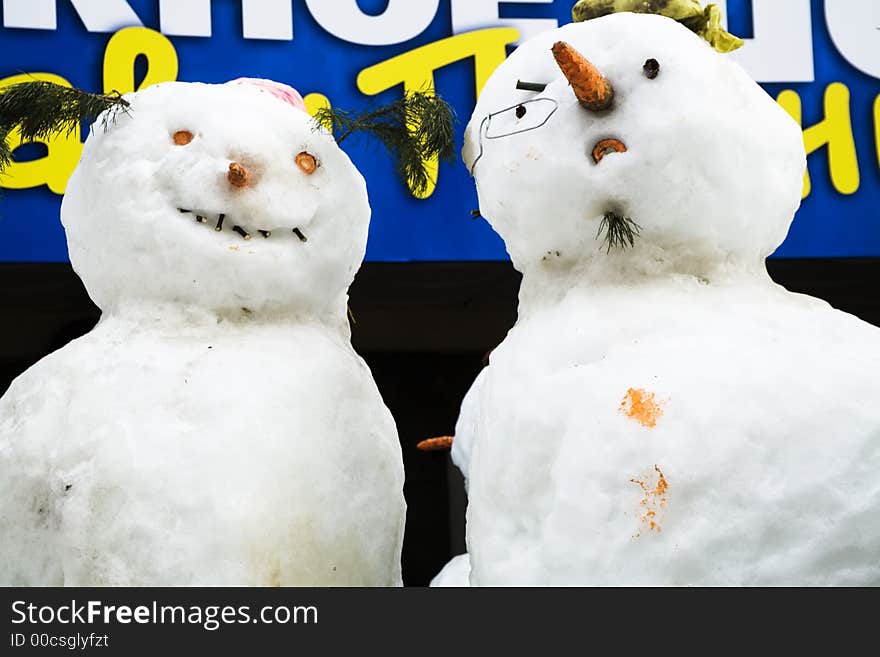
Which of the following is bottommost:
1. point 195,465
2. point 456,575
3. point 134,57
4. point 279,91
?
point 456,575

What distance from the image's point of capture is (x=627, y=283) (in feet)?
4.25

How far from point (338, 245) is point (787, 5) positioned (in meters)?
1.54

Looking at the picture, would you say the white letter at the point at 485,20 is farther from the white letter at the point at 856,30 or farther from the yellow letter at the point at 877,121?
the yellow letter at the point at 877,121

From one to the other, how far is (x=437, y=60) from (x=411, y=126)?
98 centimetres

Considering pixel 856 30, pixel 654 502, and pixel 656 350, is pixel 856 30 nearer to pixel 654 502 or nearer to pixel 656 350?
pixel 656 350

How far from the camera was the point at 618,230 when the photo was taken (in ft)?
4.16

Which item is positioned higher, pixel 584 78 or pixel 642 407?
pixel 584 78

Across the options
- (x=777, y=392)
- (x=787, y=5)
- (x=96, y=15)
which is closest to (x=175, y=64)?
(x=96, y=15)

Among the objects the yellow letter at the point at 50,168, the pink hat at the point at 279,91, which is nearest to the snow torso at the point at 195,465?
the pink hat at the point at 279,91

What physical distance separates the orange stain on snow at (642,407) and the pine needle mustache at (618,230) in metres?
0.22

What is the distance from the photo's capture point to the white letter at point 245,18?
2.37 metres

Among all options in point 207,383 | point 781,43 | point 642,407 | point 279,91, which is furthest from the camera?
point 781,43

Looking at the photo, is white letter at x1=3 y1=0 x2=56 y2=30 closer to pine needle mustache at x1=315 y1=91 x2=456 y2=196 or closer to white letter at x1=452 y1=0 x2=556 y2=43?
white letter at x1=452 y1=0 x2=556 y2=43

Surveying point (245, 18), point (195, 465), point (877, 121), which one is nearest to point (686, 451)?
point (195, 465)
